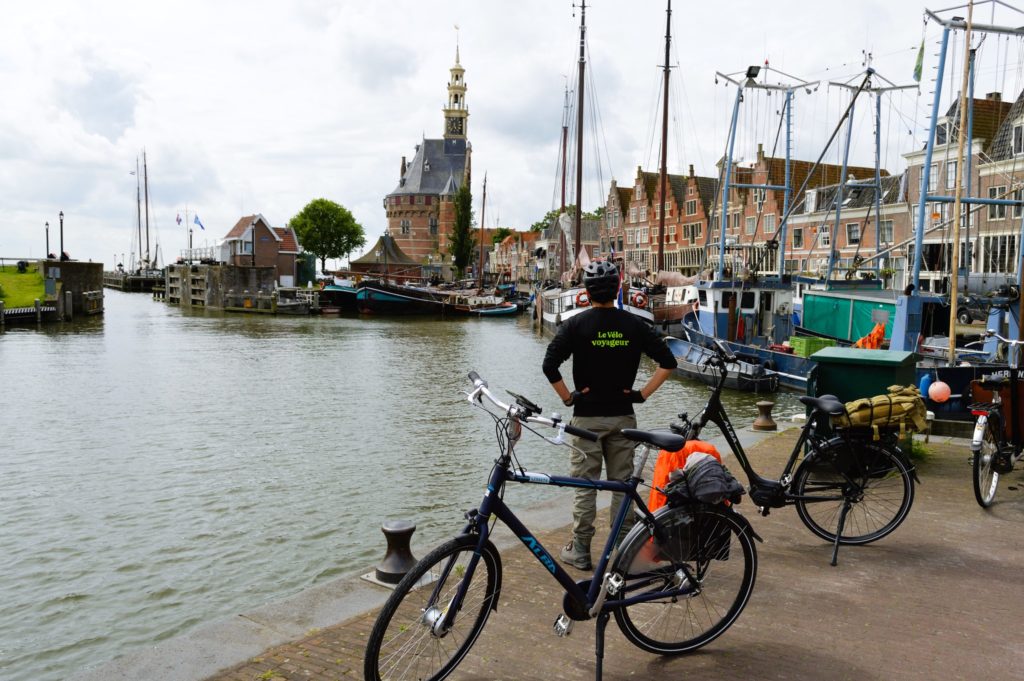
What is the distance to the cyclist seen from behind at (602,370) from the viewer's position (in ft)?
17.4

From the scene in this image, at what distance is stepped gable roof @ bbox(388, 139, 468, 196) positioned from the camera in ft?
396

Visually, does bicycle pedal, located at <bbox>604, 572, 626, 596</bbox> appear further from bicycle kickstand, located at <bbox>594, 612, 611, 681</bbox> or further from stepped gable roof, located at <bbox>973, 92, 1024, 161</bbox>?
stepped gable roof, located at <bbox>973, 92, 1024, 161</bbox>

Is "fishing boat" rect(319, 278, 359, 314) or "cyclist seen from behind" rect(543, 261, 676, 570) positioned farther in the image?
"fishing boat" rect(319, 278, 359, 314)

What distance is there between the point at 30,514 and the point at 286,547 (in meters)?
4.06

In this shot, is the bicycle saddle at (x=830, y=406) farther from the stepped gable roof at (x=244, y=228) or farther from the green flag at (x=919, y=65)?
the stepped gable roof at (x=244, y=228)

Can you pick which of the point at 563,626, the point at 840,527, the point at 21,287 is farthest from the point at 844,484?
the point at 21,287

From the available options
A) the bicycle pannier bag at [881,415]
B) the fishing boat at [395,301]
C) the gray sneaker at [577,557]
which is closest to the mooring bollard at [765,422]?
the bicycle pannier bag at [881,415]

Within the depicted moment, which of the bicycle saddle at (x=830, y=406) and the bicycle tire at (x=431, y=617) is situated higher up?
the bicycle saddle at (x=830, y=406)

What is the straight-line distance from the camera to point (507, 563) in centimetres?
586

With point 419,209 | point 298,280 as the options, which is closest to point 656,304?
point 298,280

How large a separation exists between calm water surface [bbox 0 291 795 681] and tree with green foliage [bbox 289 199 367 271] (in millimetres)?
88585

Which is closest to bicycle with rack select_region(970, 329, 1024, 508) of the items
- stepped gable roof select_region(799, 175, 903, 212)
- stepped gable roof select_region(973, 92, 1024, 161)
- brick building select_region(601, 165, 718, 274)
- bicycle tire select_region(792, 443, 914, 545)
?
bicycle tire select_region(792, 443, 914, 545)

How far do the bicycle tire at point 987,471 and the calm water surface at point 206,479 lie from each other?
5138 mm

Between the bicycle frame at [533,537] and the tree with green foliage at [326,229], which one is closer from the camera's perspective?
the bicycle frame at [533,537]
